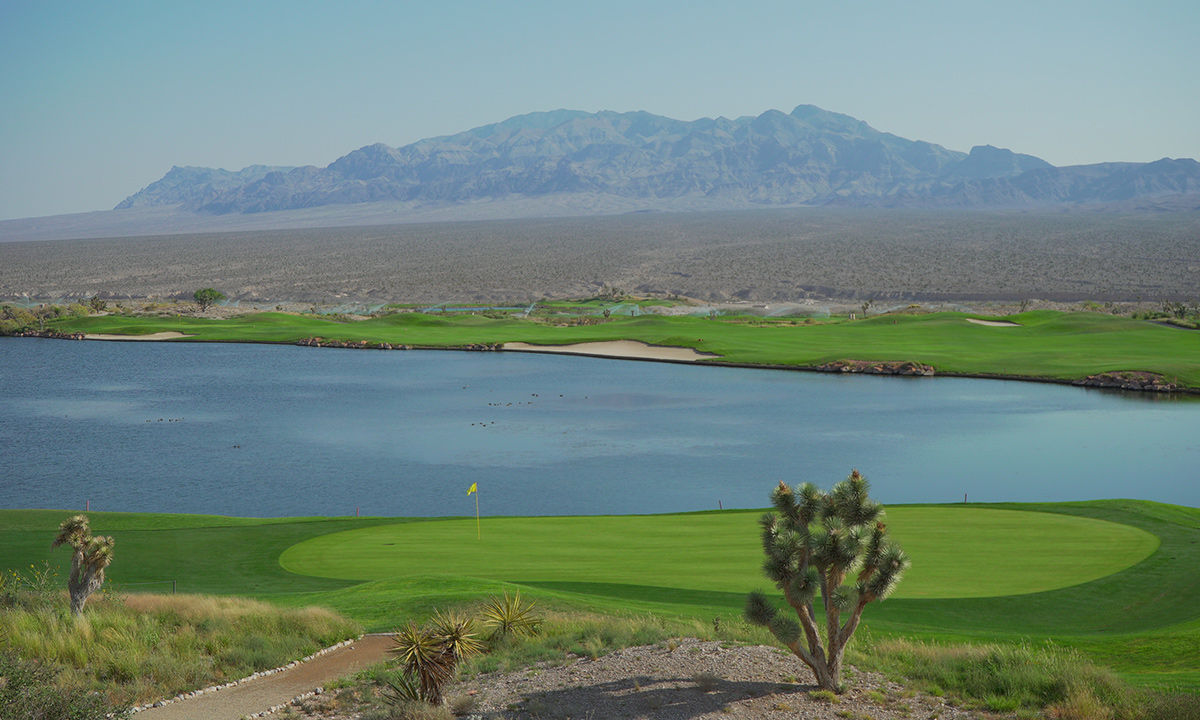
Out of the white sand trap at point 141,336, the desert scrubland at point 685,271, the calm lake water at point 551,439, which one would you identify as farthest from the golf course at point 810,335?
the desert scrubland at point 685,271

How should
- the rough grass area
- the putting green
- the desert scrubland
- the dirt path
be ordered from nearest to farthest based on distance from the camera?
the dirt path, the rough grass area, the putting green, the desert scrubland

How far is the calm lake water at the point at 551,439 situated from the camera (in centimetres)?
3441

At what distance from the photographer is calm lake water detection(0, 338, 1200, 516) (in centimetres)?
3441

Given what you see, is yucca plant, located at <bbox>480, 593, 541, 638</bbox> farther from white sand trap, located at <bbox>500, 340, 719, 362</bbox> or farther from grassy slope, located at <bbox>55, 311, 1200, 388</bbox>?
white sand trap, located at <bbox>500, 340, 719, 362</bbox>

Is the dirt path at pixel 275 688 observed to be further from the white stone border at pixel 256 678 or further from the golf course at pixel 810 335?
the golf course at pixel 810 335

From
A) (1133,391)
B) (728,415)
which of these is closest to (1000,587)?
(728,415)

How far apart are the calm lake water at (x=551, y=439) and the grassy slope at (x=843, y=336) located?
13.3ft

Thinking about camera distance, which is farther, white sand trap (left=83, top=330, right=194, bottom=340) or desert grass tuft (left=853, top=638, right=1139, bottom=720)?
white sand trap (left=83, top=330, right=194, bottom=340)

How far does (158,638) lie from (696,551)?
1075 centimetres

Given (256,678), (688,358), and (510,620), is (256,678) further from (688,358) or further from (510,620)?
(688,358)

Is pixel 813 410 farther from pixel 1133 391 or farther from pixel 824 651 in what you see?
pixel 824 651

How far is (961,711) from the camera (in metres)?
12.5

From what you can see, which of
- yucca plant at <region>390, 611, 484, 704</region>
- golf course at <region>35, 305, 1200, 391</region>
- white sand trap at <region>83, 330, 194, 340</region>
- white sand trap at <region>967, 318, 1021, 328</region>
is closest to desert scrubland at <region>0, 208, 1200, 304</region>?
golf course at <region>35, 305, 1200, 391</region>

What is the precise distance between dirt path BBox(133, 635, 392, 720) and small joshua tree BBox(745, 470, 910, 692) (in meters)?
6.31
